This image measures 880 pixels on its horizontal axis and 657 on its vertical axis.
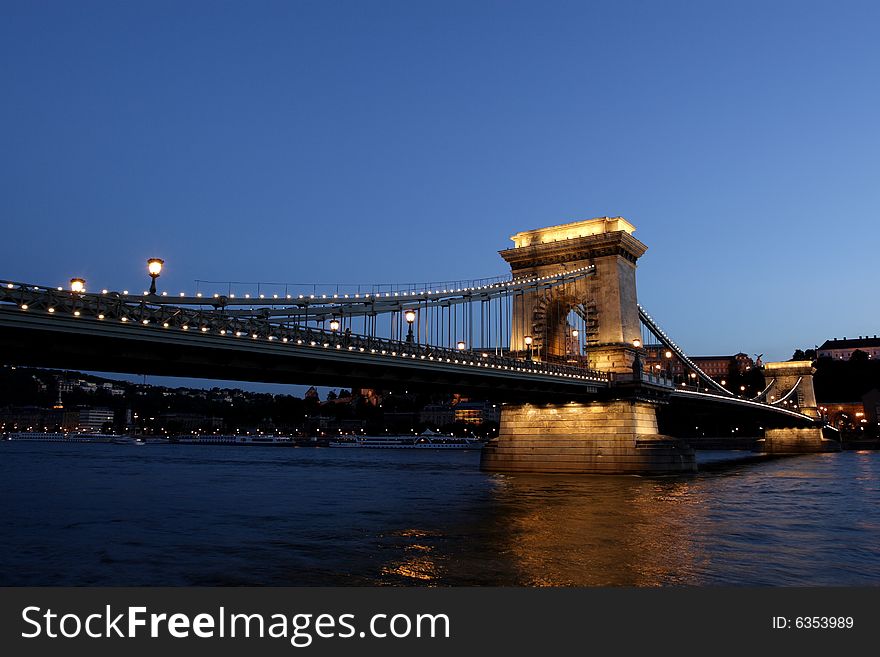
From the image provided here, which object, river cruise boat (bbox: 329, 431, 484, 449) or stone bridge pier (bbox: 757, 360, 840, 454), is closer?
stone bridge pier (bbox: 757, 360, 840, 454)

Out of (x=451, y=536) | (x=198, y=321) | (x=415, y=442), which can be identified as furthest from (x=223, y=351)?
(x=415, y=442)

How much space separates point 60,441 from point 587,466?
19092cm

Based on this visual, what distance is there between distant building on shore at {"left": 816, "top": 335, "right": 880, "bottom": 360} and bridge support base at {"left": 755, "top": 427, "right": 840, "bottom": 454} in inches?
3470

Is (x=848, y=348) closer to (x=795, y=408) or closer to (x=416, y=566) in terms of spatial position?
(x=795, y=408)

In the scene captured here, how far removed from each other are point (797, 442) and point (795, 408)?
489cm

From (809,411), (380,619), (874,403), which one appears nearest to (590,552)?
(380,619)

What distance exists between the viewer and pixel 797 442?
98.4m

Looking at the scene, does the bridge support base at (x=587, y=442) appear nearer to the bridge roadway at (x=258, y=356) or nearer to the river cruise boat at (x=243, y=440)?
the bridge roadway at (x=258, y=356)

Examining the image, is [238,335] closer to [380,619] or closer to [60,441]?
[380,619]

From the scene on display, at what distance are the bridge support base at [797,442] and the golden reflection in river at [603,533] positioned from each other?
71.4m

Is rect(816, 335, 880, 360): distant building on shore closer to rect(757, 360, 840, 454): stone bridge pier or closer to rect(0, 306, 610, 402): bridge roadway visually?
rect(757, 360, 840, 454): stone bridge pier

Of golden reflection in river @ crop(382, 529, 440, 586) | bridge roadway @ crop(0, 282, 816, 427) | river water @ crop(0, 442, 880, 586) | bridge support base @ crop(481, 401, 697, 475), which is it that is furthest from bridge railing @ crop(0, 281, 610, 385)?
bridge support base @ crop(481, 401, 697, 475)

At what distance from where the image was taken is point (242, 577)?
13711 mm

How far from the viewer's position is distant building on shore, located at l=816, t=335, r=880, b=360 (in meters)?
179
